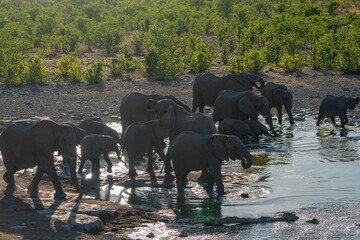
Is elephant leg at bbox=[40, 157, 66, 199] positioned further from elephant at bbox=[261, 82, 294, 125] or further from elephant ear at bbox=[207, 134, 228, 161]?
elephant at bbox=[261, 82, 294, 125]

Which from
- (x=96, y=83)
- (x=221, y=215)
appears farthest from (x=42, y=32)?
(x=221, y=215)

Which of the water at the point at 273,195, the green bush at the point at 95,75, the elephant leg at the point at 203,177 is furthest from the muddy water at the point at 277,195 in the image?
the green bush at the point at 95,75

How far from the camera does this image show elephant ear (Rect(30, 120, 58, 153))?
906 cm

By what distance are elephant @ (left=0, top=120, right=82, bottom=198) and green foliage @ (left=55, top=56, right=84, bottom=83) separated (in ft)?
37.7

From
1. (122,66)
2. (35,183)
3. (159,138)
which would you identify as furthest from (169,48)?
(35,183)

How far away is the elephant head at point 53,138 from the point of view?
29.7 ft

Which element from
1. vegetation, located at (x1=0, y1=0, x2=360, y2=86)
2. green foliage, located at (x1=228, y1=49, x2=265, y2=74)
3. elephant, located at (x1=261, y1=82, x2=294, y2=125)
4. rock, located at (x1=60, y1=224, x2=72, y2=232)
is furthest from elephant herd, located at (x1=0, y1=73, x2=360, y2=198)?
vegetation, located at (x1=0, y1=0, x2=360, y2=86)

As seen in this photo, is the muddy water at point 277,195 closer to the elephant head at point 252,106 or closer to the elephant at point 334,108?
the elephant head at point 252,106

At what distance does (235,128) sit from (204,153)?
484cm

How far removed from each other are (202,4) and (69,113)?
34625 millimetres

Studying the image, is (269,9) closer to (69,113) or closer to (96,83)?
(96,83)

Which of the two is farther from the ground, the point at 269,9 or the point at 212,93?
the point at 269,9

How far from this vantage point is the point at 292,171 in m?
11.5

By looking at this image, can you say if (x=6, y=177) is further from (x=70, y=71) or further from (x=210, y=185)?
(x=70, y=71)
